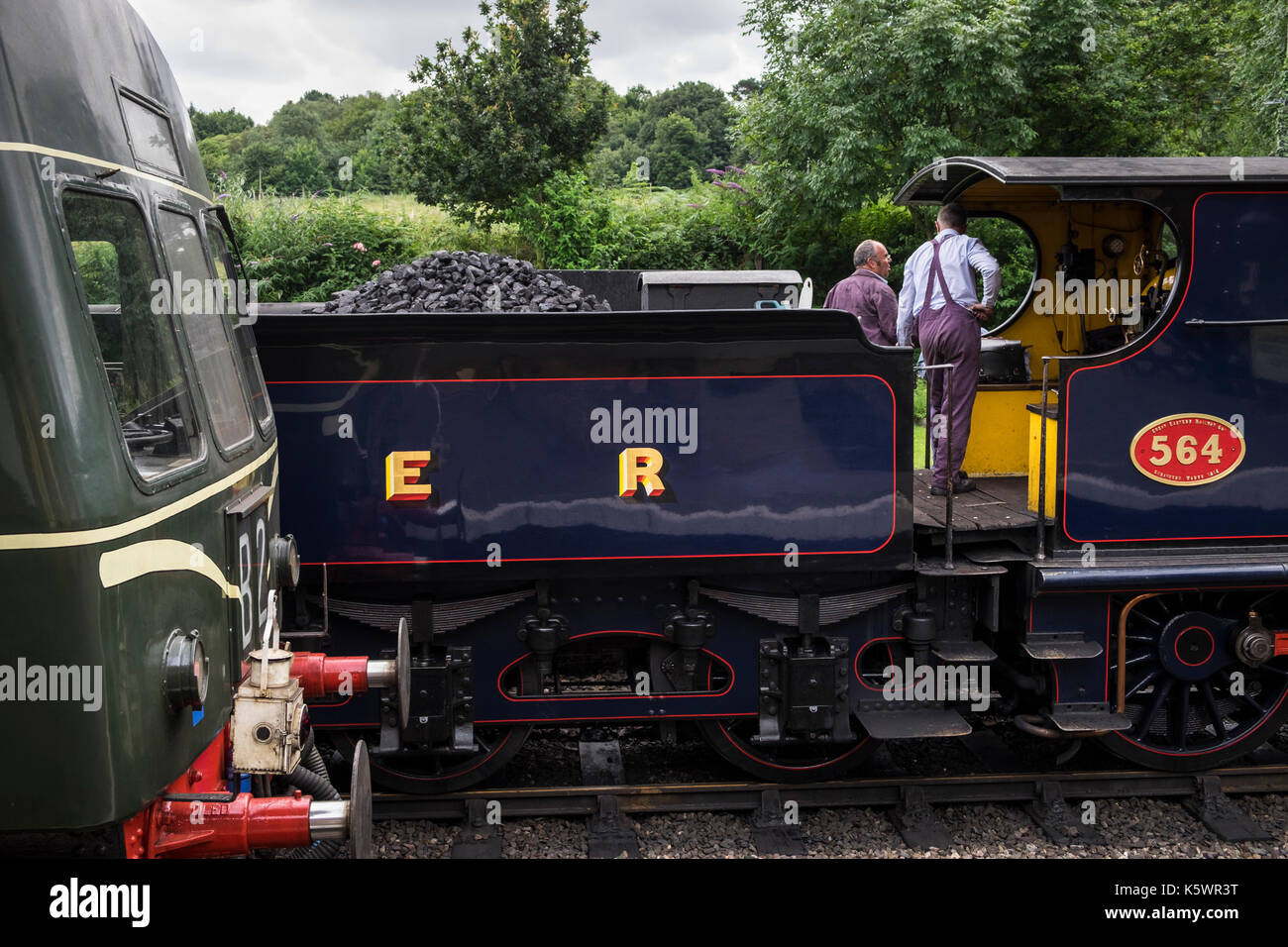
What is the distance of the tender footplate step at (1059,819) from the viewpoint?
5082 millimetres

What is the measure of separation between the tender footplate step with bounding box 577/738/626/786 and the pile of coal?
2.34m

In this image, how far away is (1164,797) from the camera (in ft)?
18.0

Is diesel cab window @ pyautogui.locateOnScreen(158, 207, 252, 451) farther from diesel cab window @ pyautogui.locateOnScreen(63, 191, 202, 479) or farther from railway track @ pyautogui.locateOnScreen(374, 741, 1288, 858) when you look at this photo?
railway track @ pyautogui.locateOnScreen(374, 741, 1288, 858)

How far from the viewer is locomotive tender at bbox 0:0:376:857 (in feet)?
7.64

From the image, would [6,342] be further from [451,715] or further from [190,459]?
[451,715]

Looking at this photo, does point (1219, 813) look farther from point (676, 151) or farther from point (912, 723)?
point (676, 151)

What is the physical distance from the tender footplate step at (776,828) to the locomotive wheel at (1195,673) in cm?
164

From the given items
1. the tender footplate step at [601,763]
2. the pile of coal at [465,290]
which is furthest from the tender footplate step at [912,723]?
the pile of coal at [465,290]

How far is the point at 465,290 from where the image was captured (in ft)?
20.2

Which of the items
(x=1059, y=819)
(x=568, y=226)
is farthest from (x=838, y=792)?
(x=568, y=226)

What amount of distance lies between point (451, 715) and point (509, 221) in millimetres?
14486

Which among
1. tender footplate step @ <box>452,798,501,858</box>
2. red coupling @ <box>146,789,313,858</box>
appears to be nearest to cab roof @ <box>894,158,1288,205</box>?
tender footplate step @ <box>452,798,501,858</box>

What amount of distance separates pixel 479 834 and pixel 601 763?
0.91 metres
